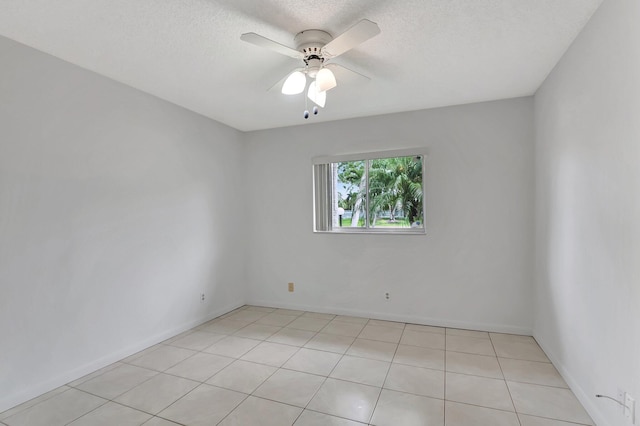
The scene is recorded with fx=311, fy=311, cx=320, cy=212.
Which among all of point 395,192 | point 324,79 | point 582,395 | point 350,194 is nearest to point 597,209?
point 582,395

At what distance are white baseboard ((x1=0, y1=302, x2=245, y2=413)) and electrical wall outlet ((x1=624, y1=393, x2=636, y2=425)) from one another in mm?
3490

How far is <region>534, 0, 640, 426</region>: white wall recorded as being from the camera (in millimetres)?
1481

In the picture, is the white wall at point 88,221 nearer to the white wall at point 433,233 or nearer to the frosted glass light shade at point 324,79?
the white wall at point 433,233

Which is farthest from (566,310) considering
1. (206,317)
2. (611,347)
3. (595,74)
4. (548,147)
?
(206,317)

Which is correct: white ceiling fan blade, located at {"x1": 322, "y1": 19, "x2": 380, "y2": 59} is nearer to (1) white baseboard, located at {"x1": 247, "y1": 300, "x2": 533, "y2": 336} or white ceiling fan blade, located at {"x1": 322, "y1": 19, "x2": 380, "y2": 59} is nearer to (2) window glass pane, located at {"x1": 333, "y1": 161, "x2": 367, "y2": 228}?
(2) window glass pane, located at {"x1": 333, "y1": 161, "x2": 367, "y2": 228}

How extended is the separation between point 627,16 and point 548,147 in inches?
52.8

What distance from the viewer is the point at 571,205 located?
86.0 inches

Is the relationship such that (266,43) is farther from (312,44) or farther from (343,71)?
(343,71)

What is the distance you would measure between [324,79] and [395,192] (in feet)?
6.46

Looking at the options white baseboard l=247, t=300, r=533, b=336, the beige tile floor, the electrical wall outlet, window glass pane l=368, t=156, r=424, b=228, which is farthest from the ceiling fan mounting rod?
white baseboard l=247, t=300, r=533, b=336

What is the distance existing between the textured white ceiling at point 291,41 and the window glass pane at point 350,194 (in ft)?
3.26

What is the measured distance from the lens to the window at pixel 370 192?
144 inches

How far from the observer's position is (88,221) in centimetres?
253

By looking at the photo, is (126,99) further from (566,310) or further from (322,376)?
(566,310)
